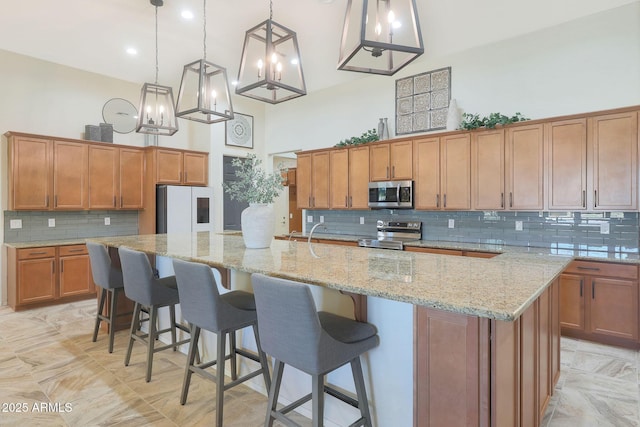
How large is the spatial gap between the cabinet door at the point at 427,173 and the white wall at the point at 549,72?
702 millimetres

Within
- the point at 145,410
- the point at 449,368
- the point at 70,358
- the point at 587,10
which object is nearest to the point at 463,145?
the point at 587,10

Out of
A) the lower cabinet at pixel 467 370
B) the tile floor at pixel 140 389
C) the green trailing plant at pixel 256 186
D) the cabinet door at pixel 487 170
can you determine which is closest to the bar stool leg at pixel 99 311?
the tile floor at pixel 140 389

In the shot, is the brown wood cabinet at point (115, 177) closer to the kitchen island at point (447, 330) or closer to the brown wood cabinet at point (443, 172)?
the kitchen island at point (447, 330)

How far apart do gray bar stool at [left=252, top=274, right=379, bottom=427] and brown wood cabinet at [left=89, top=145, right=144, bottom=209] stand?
471 cm

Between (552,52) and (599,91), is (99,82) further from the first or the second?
(599,91)

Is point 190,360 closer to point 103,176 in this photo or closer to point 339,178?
point 339,178

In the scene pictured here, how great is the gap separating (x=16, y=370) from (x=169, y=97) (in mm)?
2688

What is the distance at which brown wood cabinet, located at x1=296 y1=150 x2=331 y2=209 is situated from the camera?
570 centimetres

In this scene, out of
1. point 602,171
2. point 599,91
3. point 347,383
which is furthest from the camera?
point 599,91

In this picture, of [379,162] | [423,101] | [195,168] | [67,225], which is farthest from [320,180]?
[67,225]

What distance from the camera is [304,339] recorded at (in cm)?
145

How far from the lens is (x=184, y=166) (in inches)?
231

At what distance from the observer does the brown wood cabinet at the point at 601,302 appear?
312 cm

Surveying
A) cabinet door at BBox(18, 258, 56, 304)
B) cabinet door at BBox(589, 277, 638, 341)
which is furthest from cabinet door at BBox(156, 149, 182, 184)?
cabinet door at BBox(589, 277, 638, 341)
